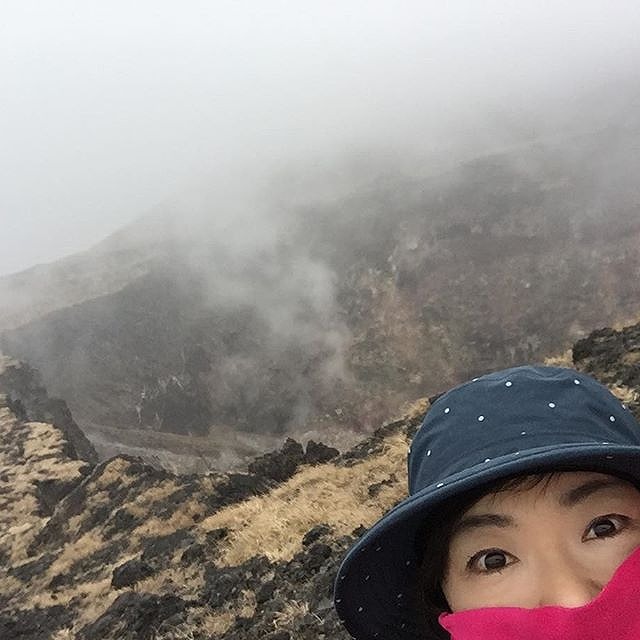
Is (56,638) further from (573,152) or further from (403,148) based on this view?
(403,148)

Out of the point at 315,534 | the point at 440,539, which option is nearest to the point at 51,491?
the point at 315,534

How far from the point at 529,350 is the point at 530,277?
436 inches

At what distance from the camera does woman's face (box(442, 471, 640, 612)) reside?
206cm

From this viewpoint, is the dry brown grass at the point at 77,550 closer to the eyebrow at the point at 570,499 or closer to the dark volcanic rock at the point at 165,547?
the dark volcanic rock at the point at 165,547

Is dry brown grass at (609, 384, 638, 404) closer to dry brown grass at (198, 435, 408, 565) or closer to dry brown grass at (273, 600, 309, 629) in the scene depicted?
dry brown grass at (198, 435, 408, 565)

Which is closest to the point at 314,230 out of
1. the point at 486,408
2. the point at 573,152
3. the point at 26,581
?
the point at 573,152

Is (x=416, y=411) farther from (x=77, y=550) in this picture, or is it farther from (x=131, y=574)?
(x=77, y=550)

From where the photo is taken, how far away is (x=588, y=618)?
1885mm

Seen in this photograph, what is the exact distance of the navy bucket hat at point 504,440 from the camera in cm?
194

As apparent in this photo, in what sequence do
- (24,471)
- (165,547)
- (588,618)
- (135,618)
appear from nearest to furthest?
1. (588,618)
2. (135,618)
3. (165,547)
4. (24,471)

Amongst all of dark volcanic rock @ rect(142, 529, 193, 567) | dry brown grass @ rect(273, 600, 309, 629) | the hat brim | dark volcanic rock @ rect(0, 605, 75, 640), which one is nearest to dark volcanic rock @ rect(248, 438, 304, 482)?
dark volcanic rock @ rect(142, 529, 193, 567)

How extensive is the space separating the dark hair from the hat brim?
3 centimetres

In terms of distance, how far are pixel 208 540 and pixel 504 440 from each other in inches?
407

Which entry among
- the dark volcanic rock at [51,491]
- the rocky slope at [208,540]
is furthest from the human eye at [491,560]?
the dark volcanic rock at [51,491]
